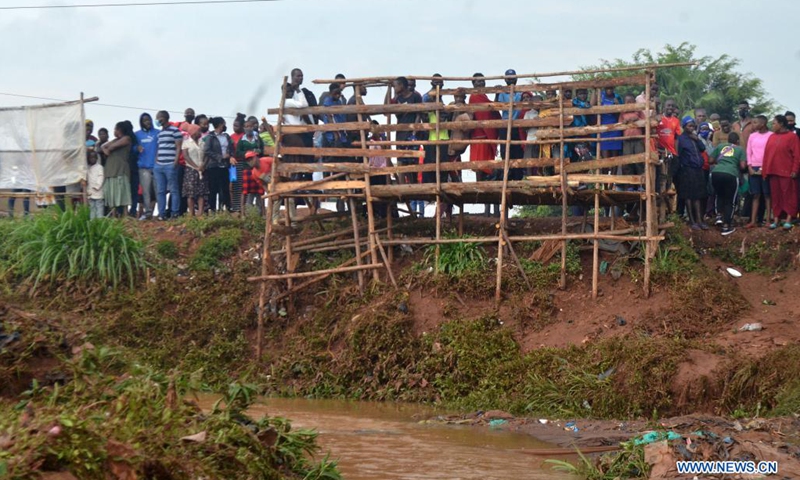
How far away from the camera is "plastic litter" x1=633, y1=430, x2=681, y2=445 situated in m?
8.80

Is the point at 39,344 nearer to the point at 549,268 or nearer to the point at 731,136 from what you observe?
the point at 549,268

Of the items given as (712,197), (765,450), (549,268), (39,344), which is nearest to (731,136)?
(712,197)

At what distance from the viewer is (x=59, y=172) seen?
17.3 meters

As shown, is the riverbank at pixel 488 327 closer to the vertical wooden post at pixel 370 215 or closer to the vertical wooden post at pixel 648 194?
the vertical wooden post at pixel 648 194

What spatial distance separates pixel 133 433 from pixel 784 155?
11494 mm

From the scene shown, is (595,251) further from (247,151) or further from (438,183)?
(247,151)

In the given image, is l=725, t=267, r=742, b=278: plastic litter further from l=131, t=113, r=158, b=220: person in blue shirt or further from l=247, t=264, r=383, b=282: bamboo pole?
l=131, t=113, r=158, b=220: person in blue shirt

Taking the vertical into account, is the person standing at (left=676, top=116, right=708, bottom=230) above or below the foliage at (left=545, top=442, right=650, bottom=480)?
above

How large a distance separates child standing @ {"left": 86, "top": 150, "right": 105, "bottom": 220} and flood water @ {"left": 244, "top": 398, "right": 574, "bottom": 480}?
5.91m

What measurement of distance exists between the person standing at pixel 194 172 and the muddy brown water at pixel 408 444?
5.43 meters

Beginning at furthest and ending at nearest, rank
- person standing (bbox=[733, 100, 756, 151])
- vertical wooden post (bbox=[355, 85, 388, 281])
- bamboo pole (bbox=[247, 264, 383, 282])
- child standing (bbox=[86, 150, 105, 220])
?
child standing (bbox=[86, 150, 105, 220]) → person standing (bbox=[733, 100, 756, 151]) → vertical wooden post (bbox=[355, 85, 388, 281]) → bamboo pole (bbox=[247, 264, 383, 282])

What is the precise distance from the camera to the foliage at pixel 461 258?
15.0 meters

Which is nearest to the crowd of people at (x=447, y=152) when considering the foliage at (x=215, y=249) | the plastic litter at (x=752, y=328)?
the foliage at (x=215, y=249)

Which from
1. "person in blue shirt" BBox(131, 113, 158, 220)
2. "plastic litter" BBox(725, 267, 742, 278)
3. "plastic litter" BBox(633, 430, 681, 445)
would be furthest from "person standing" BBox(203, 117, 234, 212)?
"plastic litter" BBox(633, 430, 681, 445)
